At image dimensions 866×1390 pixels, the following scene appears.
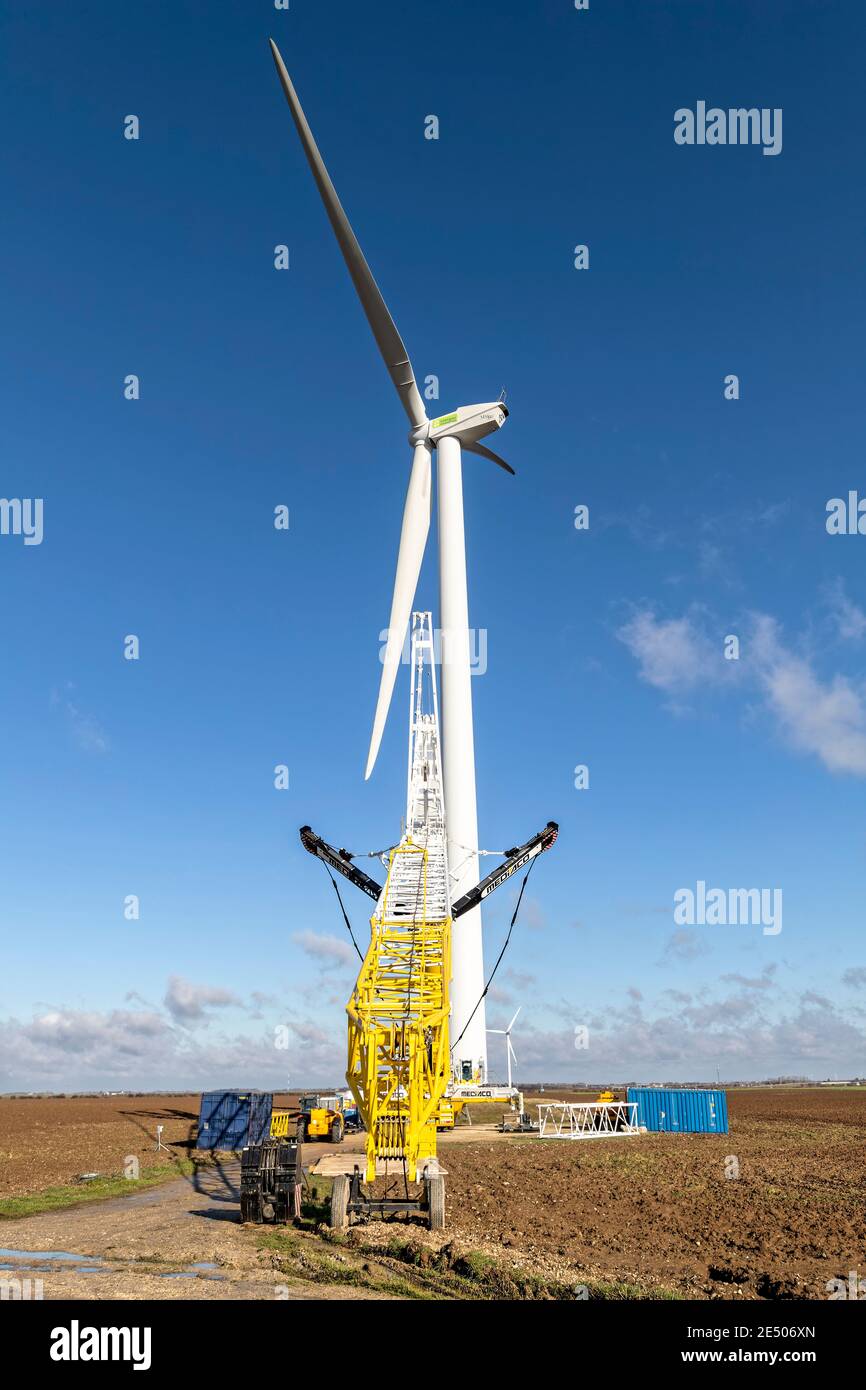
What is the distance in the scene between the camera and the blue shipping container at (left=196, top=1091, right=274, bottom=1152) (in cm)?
4397

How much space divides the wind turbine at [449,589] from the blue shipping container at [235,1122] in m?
10.3

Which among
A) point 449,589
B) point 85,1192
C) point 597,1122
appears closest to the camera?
point 85,1192

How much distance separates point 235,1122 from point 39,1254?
26761 millimetres

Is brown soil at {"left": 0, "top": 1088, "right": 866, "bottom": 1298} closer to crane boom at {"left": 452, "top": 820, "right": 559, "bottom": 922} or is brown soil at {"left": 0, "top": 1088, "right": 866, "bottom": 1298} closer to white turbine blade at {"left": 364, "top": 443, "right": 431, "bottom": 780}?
crane boom at {"left": 452, "top": 820, "right": 559, "bottom": 922}

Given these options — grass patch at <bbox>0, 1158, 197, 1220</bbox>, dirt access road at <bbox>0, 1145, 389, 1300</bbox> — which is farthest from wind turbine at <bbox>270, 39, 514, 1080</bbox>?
dirt access road at <bbox>0, 1145, 389, 1300</bbox>

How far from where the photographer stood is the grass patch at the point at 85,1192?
26.7 metres

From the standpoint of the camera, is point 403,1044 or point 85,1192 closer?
point 403,1044

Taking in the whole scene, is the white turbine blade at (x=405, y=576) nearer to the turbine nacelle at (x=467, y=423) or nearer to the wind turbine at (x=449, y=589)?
the wind turbine at (x=449, y=589)

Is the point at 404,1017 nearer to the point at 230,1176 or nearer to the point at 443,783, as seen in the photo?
the point at 230,1176

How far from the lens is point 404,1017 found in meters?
23.9

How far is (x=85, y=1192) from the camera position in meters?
30.4

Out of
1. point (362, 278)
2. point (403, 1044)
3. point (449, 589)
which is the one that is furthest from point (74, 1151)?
point (362, 278)

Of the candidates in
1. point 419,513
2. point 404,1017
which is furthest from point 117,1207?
point 419,513

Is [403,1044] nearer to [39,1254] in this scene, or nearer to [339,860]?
[39,1254]
